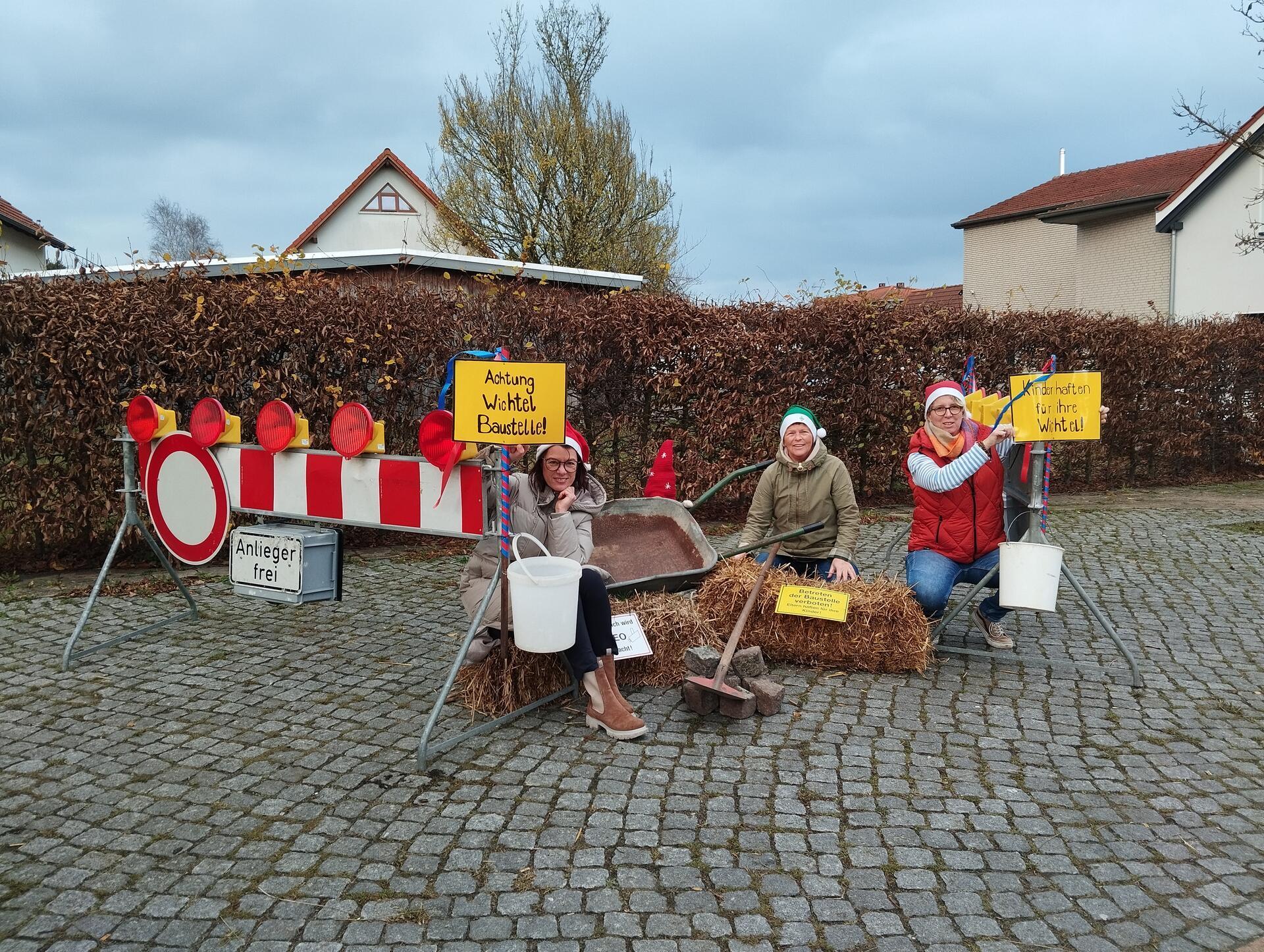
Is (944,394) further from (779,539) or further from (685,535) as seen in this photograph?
(685,535)

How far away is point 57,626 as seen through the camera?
18.7 feet

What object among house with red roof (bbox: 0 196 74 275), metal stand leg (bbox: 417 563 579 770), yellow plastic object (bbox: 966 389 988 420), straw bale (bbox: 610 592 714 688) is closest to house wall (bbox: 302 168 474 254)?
house with red roof (bbox: 0 196 74 275)

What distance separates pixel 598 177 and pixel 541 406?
2186 cm

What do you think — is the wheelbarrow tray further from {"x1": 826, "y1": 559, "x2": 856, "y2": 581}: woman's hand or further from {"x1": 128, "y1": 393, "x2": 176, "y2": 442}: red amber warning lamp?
{"x1": 128, "y1": 393, "x2": 176, "y2": 442}: red amber warning lamp

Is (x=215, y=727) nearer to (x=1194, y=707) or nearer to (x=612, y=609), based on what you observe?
(x=612, y=609)

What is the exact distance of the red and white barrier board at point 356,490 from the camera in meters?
4.29

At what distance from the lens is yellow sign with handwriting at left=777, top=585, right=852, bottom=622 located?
479 cm

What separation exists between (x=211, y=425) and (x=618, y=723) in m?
2.86

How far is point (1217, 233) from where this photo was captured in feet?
69.9

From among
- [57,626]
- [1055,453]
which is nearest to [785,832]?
[57,626]

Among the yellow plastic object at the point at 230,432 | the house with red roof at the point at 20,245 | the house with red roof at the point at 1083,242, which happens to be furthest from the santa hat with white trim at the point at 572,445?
the house with red roof at the point at 20,245

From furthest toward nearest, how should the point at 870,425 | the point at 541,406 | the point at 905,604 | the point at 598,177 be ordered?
the point at 598,177, the point at 870,425, the point at 905,604, the point at 541,406

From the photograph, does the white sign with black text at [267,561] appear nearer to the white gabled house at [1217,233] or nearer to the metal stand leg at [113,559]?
the metal stand leg at [113,559]

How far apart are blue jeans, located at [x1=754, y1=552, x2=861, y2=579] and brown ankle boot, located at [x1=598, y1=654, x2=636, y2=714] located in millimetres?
1674
